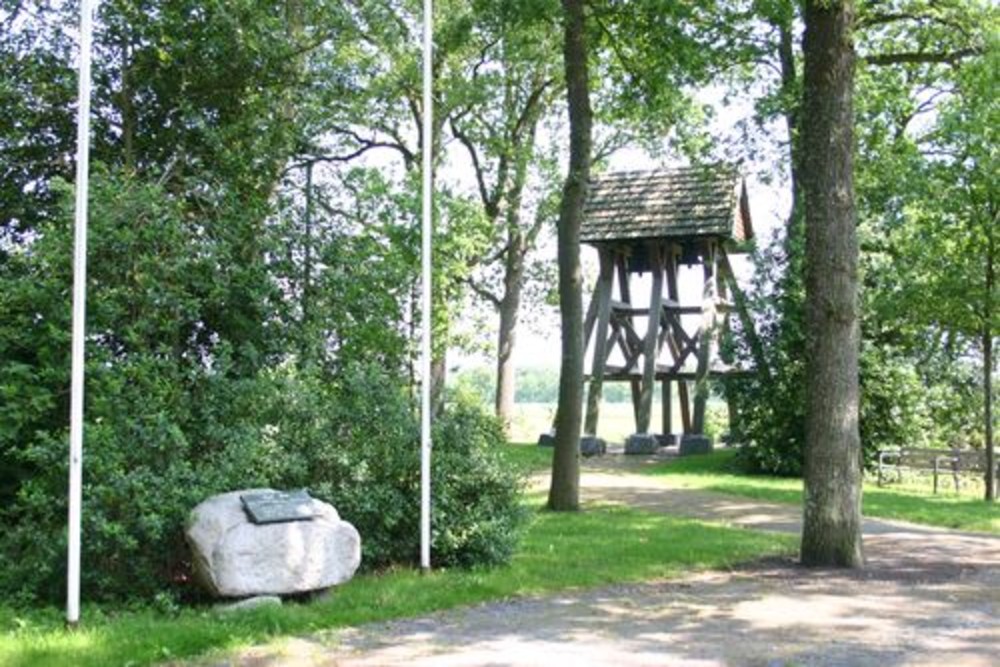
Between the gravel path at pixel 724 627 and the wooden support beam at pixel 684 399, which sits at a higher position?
the wooden support beam at pixel 684 399

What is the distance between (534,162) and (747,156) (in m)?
15.3

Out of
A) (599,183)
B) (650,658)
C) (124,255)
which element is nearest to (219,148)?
(124,255)

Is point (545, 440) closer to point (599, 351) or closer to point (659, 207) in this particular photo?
point (599, 351)

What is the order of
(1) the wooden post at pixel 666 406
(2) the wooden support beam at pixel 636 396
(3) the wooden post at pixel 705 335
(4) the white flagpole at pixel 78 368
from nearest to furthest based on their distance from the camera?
(4) the white flagpole at pixel 78 368 → (3) the wooden post at pixel 705 335 → (2) the wooden support beam at pixel 636 396 → (1) the wooden post at pixel 666 406

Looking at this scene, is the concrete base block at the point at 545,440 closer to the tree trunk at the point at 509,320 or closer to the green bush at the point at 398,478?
the tree trunk at the point at 509,320

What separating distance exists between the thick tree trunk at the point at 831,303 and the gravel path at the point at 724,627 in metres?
0.56

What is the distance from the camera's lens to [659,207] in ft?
88.5

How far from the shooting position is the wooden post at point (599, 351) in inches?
1065

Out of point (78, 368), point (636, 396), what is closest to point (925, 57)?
point (636, 396)

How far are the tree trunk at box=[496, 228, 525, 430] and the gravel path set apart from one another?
21.6 meters

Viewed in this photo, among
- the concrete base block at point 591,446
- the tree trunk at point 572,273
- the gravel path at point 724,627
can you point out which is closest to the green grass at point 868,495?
the concrete base block at point 591,446

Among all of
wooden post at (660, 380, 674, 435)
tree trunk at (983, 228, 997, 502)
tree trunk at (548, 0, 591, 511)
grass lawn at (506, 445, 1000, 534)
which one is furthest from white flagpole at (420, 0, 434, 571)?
wooden post at (660, 380, 674, 435)

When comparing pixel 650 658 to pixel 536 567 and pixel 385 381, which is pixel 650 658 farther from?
pixel 385 381

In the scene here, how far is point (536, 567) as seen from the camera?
35.0 ft
